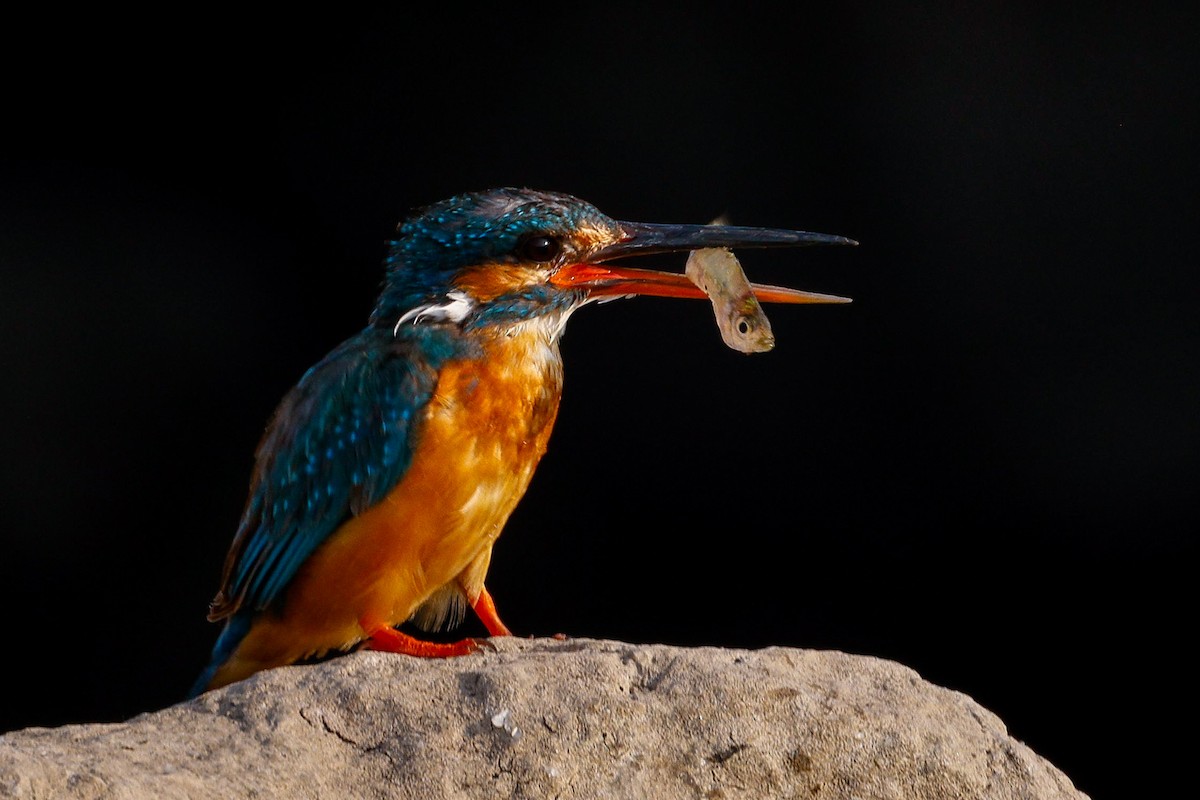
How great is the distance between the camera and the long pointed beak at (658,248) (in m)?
2.64

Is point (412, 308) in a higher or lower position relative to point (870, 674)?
higher

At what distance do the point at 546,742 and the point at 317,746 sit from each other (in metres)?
0.29

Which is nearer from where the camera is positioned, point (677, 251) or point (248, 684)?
point (248, 684)

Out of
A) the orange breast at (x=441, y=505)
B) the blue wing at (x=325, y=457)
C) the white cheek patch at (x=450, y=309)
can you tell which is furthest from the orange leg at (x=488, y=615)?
the white cheek patch at (x=450, y=309)

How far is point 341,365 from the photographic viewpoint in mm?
2666

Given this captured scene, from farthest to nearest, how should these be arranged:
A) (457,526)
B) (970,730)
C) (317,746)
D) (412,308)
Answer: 1. (412,308)
2. (457,526)
3. (970,730)
4. (317,746)

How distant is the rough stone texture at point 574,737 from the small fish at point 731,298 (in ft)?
2.21

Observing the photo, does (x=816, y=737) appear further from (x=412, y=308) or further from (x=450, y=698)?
(x=412, y=308)

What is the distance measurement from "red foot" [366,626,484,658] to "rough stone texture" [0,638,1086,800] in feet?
0.78

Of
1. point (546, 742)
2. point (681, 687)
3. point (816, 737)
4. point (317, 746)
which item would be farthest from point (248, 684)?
point (816, 737)

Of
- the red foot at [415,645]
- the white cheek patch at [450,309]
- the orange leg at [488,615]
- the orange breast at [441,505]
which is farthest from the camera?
the orange leg at [488,615]

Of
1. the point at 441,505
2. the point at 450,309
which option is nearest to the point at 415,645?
the point at 441,505

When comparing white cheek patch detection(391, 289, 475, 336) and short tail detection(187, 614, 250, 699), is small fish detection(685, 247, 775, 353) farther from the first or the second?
short tail detection(187, 614, 250, 699)

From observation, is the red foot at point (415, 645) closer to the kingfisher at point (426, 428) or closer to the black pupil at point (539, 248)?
the kingfisher at point (426, 428)
